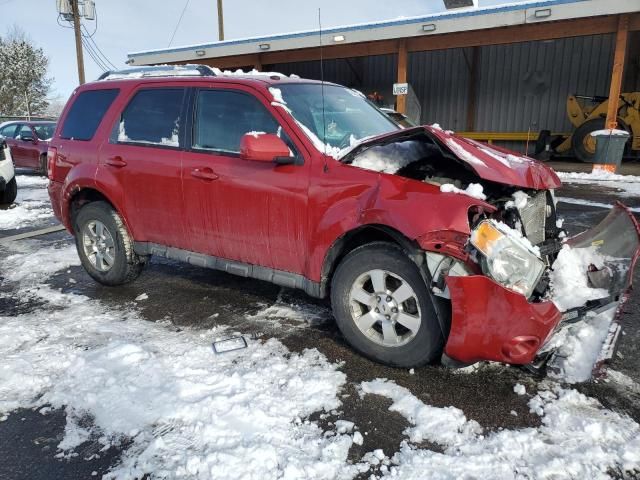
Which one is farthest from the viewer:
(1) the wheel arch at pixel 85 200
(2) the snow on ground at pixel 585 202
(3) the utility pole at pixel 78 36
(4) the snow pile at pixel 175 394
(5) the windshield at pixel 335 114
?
(3) the utility pole at pixel 78 36

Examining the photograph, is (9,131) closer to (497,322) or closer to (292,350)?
(292,350)

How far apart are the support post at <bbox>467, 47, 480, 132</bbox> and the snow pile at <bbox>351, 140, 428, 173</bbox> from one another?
17.8 meters

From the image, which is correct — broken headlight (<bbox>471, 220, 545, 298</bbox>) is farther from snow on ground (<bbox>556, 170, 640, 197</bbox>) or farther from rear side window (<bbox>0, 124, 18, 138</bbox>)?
rear side window (<bbox>0, 124, 18, 138</bbox>)

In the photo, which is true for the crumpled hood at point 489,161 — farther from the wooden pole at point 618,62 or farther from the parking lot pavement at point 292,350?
the wooden pole at point 618,62

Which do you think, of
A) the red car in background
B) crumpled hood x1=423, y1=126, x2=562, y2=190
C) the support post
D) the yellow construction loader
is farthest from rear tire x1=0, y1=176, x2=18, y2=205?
the support post

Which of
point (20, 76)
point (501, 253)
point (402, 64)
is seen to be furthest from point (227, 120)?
point (20, 76)

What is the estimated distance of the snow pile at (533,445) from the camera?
7.22ft

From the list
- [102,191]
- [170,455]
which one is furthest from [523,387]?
[102,191]

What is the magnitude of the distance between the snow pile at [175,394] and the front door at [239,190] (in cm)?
69

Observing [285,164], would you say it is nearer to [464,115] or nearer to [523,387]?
[523,387]

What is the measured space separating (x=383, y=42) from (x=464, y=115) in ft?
21.1

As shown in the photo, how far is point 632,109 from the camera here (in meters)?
14.4

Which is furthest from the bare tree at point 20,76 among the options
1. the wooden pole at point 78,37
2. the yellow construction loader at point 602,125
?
the yellow construction loader at point 602,125

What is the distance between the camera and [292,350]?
341 centimetres
